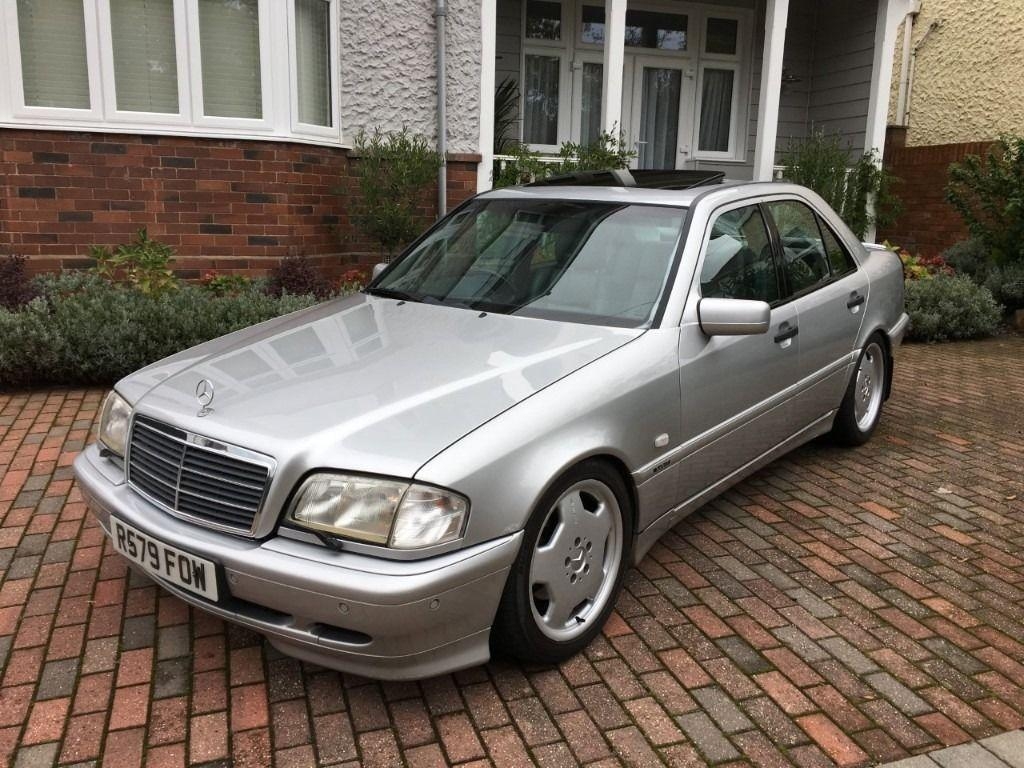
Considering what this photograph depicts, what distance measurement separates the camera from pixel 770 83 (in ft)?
35.9

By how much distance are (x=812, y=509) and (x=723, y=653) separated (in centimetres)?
155

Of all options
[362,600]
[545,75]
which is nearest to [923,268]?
[545,75]

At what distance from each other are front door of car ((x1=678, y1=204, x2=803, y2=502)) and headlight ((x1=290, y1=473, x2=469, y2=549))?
125cm

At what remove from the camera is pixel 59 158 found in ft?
25.2

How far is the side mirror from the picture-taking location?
3.24 meters

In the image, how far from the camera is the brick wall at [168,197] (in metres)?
7.68

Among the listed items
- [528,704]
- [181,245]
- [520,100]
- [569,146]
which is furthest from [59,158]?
[528,704]

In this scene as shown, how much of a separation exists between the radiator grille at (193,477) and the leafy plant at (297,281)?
4.94m

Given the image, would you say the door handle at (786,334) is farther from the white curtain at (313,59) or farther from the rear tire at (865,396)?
the white curtain at (313,59)

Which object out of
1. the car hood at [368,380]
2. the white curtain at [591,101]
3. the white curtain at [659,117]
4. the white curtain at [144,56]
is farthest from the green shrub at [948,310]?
the white curtain at [144,56]

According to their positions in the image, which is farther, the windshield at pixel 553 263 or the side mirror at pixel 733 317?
the windshield at pixel 553 263

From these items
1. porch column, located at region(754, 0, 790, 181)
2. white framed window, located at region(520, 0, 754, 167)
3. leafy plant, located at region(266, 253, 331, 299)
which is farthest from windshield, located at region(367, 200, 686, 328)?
white framed window, located at region(520, 0, 754, 167)

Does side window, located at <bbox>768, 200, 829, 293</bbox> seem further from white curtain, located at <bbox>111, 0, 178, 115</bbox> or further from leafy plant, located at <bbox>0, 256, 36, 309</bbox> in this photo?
white curtain, located at <bbox>111, 0, 178, 115</bbox>

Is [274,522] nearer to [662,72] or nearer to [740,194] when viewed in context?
[740,194]
